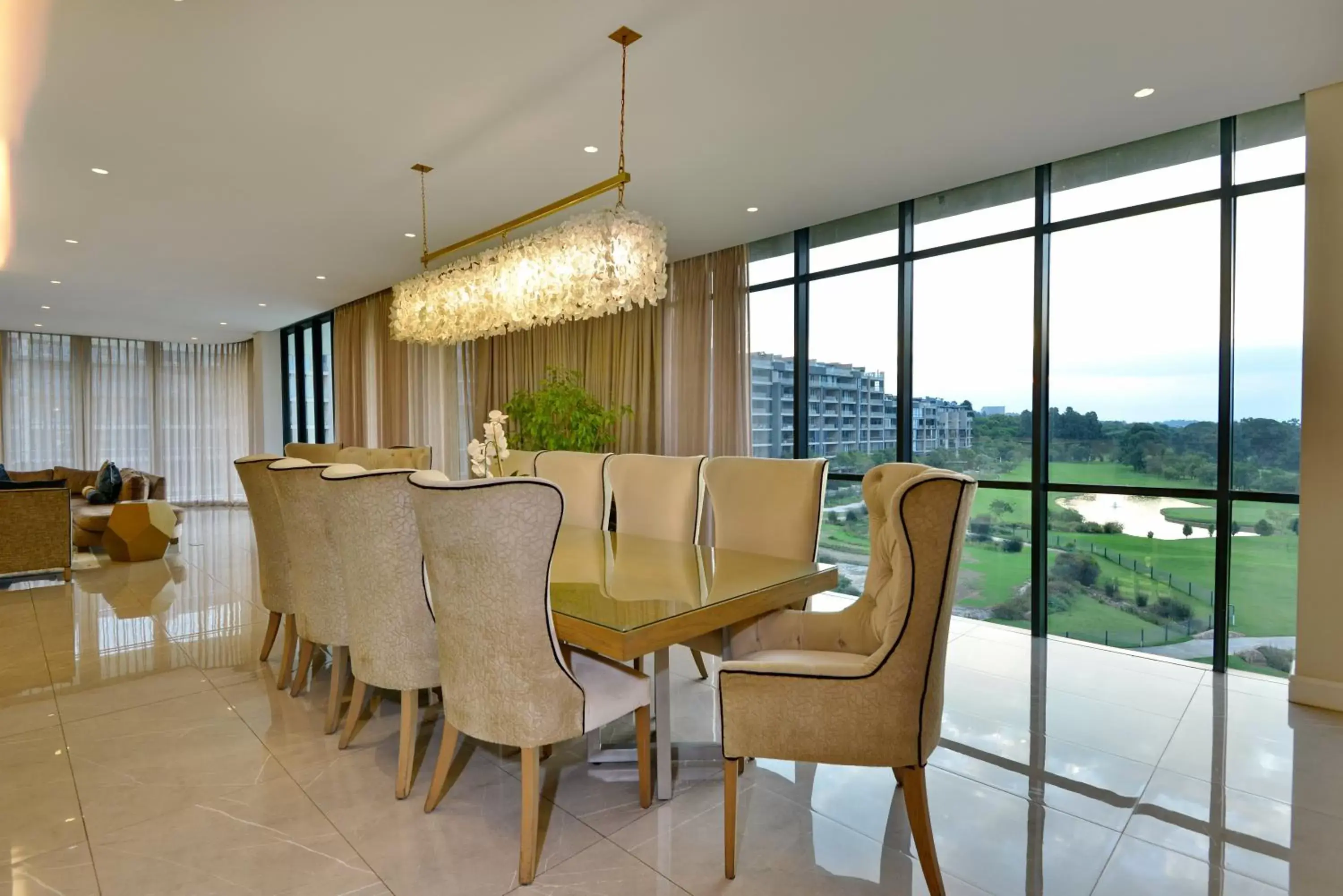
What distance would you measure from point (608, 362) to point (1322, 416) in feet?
15.6

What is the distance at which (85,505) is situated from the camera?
728cm

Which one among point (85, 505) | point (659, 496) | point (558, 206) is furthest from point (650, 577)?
point (85, 505)

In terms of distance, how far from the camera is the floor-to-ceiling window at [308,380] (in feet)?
30.1

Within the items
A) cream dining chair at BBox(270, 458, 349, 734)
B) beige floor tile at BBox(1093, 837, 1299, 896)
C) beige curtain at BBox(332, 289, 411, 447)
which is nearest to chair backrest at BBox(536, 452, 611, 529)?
cream dining chair at BBox(270, 458, 349, 734)

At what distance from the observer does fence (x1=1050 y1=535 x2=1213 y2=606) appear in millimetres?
3533

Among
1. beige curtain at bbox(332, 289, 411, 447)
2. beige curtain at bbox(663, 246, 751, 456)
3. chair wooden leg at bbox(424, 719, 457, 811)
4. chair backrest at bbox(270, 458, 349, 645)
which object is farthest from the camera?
beige curtain at bbox(332, 289, 411, 447)

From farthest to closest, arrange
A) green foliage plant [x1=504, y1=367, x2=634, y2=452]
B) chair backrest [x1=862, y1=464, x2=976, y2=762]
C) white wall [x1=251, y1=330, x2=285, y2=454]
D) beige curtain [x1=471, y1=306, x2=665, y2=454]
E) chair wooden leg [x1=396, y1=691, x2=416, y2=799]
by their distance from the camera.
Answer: white wall [x1=251, y1=330, x2=285, y2=454], beige curtain [x1=471, y1=306, x2=665, y2=454], green foliage plant [x1=504, y1=367, x2=634, y2=452], chair wooden leg [x1=396, y1=691, x2=416, y2=799], chair backrest [x1=862, y1=464, x2=976, y2=762]

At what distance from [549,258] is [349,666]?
2.17 metres

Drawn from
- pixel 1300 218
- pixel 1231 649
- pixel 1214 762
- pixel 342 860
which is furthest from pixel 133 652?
pixel 1300 218

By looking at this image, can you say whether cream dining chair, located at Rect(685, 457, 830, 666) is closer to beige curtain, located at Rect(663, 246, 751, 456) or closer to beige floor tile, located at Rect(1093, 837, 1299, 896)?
beige floor tile, located at Rect(1093, 837, 1299, 896)

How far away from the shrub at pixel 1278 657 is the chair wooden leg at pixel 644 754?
3.15m

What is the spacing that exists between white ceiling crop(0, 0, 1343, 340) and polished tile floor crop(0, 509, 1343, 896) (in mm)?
2601

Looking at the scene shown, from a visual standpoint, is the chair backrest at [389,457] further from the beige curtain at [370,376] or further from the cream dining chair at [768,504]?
the cream dining chair at [768,504]

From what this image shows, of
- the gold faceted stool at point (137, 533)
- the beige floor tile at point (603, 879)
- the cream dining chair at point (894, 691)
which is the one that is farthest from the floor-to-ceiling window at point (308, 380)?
the cream dining chair at point (894, 691)
